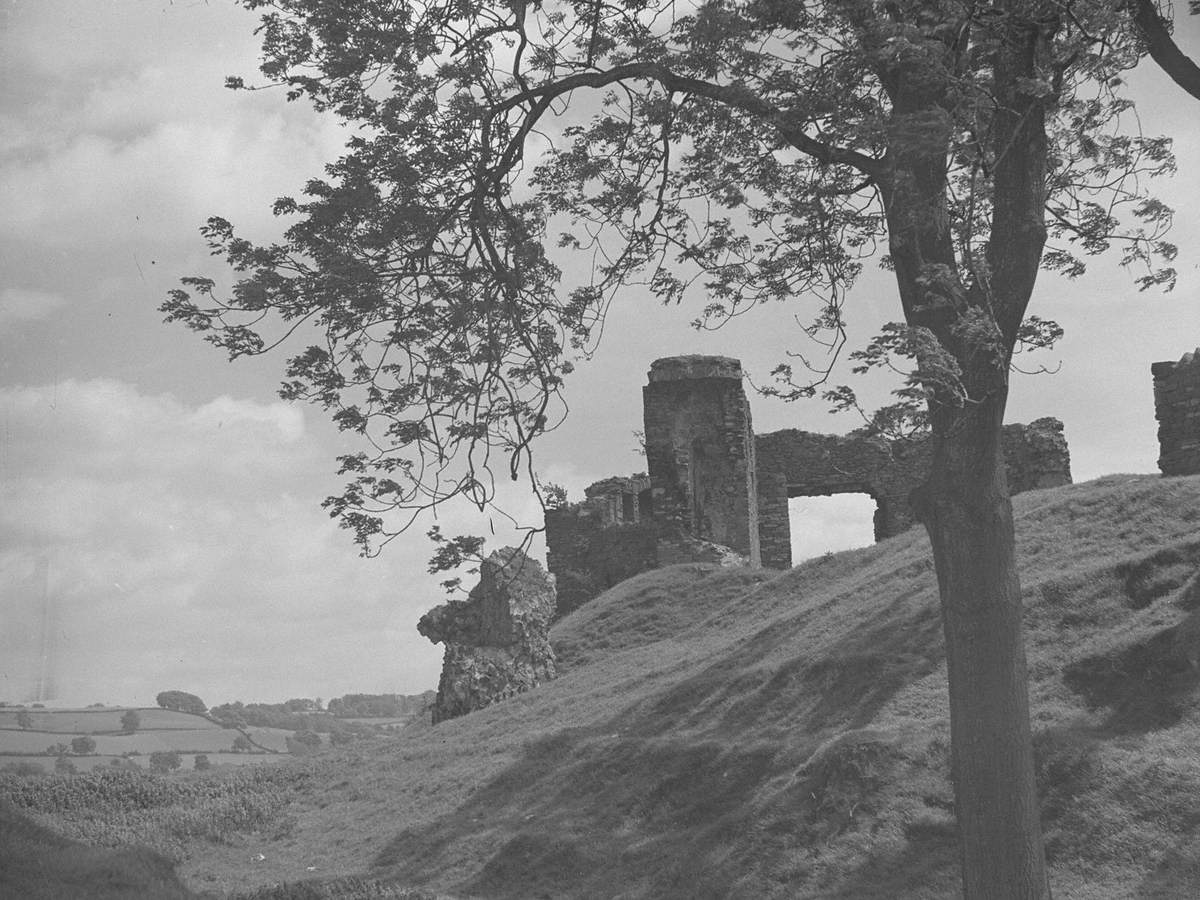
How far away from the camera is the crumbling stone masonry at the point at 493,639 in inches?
884

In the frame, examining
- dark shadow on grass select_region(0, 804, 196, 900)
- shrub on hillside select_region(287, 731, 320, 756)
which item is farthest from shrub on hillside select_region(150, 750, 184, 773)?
dark shadow on grass select_region(0, 804, 196, 900)

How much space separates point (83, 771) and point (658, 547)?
14373mm

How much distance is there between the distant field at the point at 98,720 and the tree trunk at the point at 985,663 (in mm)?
11728

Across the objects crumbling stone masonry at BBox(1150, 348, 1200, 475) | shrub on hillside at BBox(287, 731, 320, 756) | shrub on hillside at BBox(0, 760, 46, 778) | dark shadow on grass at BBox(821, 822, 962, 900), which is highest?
crumbling stone masonry at BBox(1150, 348, 1200, 475)

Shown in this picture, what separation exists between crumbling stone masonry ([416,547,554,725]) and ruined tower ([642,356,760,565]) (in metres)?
5.67

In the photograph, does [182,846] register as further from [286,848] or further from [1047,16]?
[1047,16]

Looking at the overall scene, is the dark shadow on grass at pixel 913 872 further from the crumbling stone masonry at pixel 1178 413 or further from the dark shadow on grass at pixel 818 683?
the crumbling stone masonry at pixel 1178 413

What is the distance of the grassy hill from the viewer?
1055 centimetres

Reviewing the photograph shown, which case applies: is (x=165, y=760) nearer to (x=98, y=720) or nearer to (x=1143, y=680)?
(x=98, y=720)

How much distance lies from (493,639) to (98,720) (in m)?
8.75

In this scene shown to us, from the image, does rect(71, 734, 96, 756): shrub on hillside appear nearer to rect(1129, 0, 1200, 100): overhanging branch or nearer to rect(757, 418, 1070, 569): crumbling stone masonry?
rect(757, 418, 1070, 569): crumbling stone masonry

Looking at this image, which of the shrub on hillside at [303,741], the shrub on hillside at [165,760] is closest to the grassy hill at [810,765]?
the shrub on hillside at [165,760]

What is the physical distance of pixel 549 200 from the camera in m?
10.9

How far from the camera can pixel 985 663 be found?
809 centimetres
